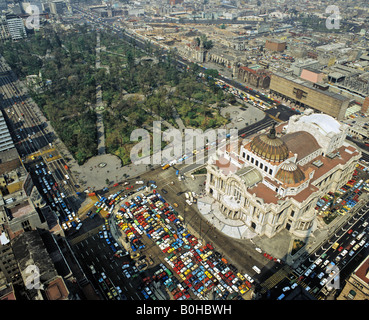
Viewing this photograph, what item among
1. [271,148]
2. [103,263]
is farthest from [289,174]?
[103,263]

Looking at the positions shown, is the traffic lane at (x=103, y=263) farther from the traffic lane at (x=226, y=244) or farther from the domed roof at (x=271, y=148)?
the domed roof at (x=271, y=148)

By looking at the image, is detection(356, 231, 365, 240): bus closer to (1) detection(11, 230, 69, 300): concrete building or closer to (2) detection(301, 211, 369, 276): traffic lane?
(2) detection(301, 211, 369, 276): traffic lane

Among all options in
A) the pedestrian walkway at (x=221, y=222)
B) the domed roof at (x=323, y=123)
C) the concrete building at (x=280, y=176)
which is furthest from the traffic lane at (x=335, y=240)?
the domed roof at (x=323, y=123)

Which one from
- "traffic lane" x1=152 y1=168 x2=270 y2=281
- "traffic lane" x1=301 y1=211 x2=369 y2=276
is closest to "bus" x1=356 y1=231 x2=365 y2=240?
"traffic lane" x1=301 y1=211 x2=369 y2=276

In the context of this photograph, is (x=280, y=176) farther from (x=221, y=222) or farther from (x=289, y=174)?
(x=221, y=222)

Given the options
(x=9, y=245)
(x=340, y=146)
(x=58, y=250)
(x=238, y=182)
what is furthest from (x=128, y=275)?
(x=340, y=146)
